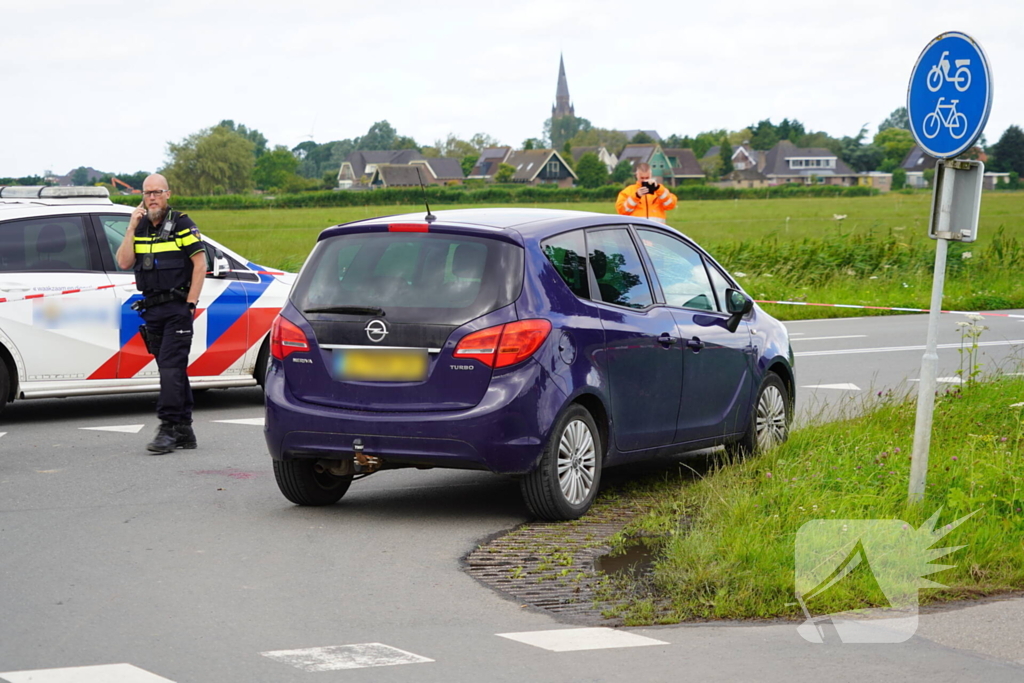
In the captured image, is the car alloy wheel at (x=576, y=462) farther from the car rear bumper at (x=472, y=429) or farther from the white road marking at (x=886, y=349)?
the white road marking at (x=886, y=349)

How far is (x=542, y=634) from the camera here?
196 inches

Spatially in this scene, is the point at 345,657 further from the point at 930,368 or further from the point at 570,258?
the point at 930,368

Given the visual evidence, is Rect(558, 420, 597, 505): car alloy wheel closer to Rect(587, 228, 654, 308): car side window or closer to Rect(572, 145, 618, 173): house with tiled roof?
Rect(587, 228, 654, 308): car side window

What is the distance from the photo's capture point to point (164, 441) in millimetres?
9000

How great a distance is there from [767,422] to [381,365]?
299 centimetres

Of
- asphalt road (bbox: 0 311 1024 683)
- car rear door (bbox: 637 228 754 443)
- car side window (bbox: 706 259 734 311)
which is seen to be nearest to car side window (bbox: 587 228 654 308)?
car rear door (bbox: 637 228 754 443)

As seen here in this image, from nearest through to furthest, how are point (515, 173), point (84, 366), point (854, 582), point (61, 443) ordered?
point (854, 582) < point (61, 443) < point (84, 366) < point (515, 173)

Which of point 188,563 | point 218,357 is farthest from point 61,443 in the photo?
point 188,563

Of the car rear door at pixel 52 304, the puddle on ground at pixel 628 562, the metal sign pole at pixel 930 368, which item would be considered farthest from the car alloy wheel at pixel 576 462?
the car rear door at pixel 52 304

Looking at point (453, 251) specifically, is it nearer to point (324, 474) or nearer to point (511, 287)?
point (511, 287)

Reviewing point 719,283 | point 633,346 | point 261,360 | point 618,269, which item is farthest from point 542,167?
point 633,346

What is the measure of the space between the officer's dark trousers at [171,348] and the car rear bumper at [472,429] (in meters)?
2.56

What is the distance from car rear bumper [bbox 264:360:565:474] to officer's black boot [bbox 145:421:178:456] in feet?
8.57

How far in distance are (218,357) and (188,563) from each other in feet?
15.5
